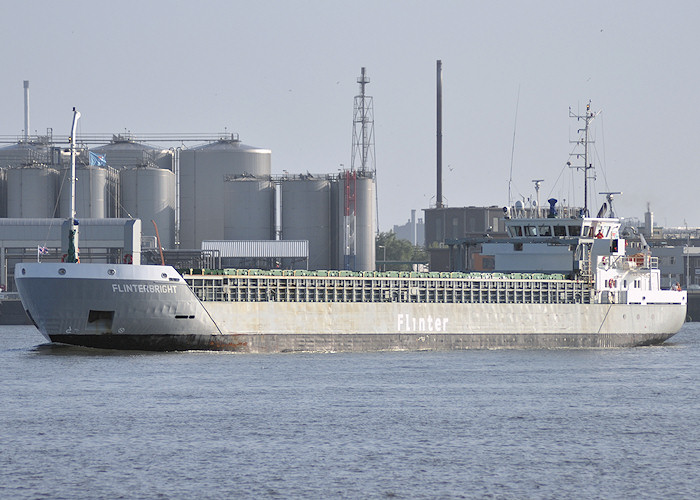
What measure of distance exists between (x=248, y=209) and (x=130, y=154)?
19033 millimetres

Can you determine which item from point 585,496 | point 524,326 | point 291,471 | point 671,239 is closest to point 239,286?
point 524,326

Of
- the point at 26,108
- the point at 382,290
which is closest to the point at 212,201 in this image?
the point at 26,108

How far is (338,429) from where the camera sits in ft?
138

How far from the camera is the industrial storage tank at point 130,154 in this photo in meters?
142

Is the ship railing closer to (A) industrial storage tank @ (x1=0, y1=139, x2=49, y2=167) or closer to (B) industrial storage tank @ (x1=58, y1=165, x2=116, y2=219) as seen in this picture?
(B) industrial storage tank @ (x1=58, y1=165, x2=116, y2=219)

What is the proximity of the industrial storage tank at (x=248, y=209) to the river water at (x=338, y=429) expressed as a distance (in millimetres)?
69620

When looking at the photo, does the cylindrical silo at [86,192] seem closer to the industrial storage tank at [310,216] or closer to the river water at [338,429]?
the industrial storage tank at [310,216]

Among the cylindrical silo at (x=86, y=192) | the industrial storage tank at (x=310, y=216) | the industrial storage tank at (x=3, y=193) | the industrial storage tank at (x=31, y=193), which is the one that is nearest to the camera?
the cylindrical silo at (x=86, y=192)

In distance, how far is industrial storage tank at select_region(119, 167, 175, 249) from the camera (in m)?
132

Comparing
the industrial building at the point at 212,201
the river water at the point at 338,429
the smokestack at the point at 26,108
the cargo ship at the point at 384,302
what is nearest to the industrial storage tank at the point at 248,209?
the industrial building at the point at 212,201

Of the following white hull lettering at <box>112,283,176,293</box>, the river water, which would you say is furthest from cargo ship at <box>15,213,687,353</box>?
the river water

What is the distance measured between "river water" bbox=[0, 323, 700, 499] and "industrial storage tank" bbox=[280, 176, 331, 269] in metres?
69.4

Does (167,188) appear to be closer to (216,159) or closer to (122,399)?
(216,159)

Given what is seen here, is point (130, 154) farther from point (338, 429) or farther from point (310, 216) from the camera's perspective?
point (338, 429)
